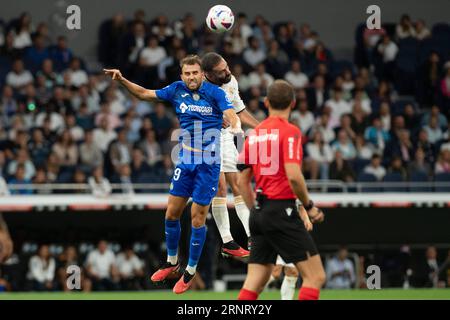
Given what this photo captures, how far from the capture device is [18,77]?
2427cm

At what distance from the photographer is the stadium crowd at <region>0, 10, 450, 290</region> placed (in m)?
22.2

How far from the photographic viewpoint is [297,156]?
10586 millimetres

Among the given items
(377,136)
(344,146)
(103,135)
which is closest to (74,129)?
(103,135)

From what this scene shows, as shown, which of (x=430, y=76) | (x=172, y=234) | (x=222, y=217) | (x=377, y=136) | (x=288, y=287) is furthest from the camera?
(x=430, y=76)

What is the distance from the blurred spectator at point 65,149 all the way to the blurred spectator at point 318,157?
4.78 meters

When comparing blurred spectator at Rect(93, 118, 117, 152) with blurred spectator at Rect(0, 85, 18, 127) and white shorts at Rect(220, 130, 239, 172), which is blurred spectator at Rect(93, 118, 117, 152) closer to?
blurred spectator at Rect(0, 85, 18, 127)

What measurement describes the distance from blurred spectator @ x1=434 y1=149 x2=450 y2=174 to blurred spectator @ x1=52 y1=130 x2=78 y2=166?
25.8 ft

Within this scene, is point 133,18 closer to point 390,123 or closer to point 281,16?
point 281,16

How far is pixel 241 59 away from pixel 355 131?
3.16 meters

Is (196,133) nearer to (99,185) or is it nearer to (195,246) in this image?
(195,246)

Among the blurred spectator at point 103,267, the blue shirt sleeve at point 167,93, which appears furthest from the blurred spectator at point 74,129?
the blue shirt sleeve at point 167,93

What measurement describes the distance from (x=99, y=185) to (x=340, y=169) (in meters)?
5.03

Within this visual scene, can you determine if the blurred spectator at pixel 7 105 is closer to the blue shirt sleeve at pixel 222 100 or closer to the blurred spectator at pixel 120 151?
the blurred spectator at pixel 120 151
